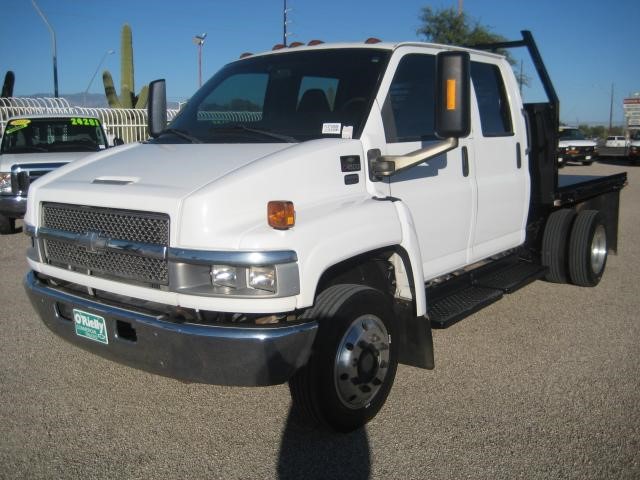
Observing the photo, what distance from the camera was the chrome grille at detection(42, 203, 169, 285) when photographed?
10.7 feet

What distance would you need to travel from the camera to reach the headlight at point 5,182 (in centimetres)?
955

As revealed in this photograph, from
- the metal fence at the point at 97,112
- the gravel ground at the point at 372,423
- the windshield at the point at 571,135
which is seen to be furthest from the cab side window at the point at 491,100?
the windshield at the point at 571,135

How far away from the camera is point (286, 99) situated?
4488 mm

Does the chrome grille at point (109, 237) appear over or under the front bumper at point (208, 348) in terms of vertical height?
over

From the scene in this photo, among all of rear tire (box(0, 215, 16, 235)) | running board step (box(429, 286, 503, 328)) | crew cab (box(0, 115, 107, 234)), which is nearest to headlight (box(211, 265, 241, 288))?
running board step (box(429, 286, 503, 328))

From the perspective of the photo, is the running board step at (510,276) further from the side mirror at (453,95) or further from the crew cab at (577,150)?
the crew cab at (577,150)

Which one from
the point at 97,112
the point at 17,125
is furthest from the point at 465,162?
the point at 97,112

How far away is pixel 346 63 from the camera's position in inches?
169

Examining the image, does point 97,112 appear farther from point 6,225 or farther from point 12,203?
point 12,203

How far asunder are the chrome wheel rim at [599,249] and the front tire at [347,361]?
13.2 feet

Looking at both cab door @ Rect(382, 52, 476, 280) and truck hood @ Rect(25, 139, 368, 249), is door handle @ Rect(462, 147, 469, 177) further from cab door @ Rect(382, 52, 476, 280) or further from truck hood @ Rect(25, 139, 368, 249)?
truck hood @ Rect(25, 139, 368, 249)

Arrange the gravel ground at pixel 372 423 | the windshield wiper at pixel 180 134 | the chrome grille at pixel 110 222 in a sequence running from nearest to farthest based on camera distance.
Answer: the chrome grille at pixel 110 222
the gravel ground at pixel 372 423
the windshield wiper at pixel 180 134

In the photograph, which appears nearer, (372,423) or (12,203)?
(372,423)

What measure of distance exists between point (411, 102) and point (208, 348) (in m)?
2.21
